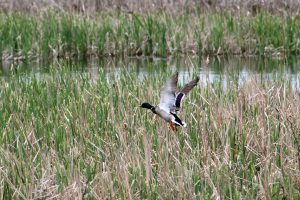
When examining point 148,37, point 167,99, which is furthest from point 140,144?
point 148,37

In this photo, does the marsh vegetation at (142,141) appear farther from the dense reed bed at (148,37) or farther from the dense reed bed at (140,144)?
the dense reed bed at (148,37)

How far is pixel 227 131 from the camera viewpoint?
5.21 metres

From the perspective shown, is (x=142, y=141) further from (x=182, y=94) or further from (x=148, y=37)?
(x=148, y=37)

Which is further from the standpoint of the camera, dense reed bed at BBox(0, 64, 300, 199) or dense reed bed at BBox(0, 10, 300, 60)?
dense reed bed at BBox(0, 10, 300, 60)

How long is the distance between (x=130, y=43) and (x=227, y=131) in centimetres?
1005

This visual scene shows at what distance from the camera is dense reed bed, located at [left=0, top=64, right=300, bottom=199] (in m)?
4.29

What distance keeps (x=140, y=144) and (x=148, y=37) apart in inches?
382

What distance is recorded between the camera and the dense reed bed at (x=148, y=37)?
14.5 metres

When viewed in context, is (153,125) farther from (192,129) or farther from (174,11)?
(174,11)

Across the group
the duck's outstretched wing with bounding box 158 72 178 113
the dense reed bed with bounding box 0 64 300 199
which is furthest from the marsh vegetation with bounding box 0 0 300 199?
the duck's outstretched wing with bounding box 158 72 178 113

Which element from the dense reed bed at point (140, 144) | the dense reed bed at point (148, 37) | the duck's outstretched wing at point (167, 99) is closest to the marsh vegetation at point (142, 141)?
the dense reed bed at point (140, 144)

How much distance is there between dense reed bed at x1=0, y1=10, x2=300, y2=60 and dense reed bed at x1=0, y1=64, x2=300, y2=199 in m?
6.67

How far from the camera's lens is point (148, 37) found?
15.0 m

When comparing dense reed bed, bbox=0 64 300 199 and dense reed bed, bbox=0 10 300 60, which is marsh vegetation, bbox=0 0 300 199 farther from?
dense reed bed, bbox=0 10 300 60
